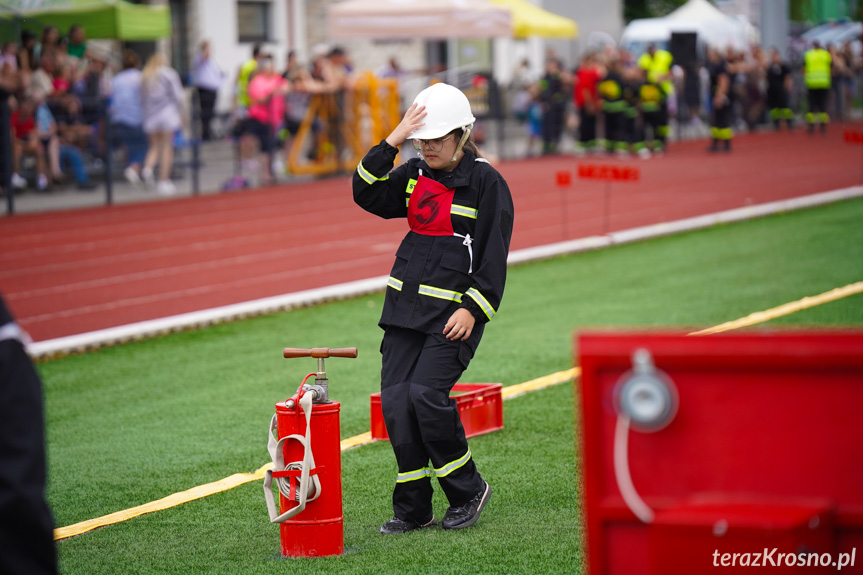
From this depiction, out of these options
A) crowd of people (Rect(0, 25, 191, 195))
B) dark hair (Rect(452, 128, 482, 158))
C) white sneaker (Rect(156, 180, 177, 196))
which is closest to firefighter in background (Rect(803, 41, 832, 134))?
white sneaker (Rect(156, 180, 177, 196))

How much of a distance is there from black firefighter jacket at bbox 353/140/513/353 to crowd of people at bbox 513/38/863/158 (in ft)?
67.9

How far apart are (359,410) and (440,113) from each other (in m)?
2.88

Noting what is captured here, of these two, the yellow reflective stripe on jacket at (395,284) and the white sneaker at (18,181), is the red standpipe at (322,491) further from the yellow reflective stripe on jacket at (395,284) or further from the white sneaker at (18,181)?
the white sneaker at (18,181)

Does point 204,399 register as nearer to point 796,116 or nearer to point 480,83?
point 480,83

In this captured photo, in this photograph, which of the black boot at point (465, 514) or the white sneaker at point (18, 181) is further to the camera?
the white sneaker at point (18, 181)

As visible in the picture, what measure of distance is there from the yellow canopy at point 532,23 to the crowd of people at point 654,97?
25.8 inches

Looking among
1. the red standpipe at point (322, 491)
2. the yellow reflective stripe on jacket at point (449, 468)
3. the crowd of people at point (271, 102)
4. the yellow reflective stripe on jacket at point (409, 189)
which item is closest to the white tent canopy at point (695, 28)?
the crowd of people at point (271, 102)

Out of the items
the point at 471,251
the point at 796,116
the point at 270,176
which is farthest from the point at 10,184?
the point at 796,116

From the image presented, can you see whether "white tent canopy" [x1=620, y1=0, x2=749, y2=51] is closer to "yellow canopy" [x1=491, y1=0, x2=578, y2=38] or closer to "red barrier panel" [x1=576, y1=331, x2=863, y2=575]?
"yellow canopy" [x1=491, y1=0, x2=578, y2=38]

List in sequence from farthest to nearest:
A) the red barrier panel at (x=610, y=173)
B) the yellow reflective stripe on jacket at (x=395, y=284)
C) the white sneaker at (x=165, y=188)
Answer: the white sneaker at (x=165, y=188)
the red barrier panel at (x=610, y=173)
the yellow reflective stripe on jacket at (x=395, y=284)

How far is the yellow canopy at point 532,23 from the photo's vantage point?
2805 cm

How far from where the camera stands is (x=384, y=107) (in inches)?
896

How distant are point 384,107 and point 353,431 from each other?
16.4 meters

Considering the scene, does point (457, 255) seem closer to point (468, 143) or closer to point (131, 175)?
point (468, 143)
